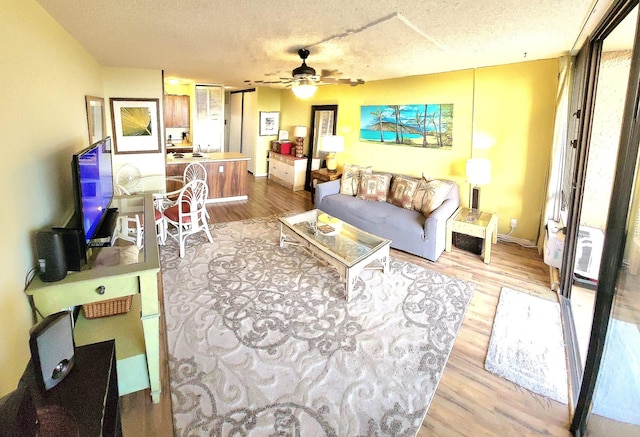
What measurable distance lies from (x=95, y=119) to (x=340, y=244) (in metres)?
2.96

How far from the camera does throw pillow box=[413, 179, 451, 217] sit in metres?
4.22

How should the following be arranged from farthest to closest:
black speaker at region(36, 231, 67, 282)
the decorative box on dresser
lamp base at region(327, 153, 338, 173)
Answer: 1. the decorative box on dresser
2. lamp base at region(327, 153, 338, 173)
3. black speaker at region(36, 231, 67, 282)

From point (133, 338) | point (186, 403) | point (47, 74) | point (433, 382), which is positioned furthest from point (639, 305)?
point (47, 74)

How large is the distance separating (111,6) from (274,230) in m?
3.20

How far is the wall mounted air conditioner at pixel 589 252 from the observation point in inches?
126

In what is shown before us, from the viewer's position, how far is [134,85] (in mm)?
4695

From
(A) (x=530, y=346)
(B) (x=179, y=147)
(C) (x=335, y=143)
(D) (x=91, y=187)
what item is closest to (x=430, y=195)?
(A) (x=530, y=346)

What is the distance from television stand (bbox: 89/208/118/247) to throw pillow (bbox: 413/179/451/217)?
3.39 meters

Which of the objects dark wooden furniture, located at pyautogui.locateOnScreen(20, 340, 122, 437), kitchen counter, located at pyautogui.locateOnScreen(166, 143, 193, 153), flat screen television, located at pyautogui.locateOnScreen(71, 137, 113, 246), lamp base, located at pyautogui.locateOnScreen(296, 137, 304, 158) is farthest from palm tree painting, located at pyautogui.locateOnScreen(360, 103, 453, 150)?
dark wooden furniture, located at pyautogui.locateOnScreen(20, 340, 122, 437)

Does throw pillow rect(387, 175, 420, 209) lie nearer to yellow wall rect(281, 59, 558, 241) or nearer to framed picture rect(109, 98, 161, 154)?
yellow wall rect(281, 59, 558, 241)

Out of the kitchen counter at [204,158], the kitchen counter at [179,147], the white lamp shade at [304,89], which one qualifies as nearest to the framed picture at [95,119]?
the kitchen counter at [204,158]

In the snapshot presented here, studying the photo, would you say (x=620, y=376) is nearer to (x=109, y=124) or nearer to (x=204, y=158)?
(x=109, y=124)

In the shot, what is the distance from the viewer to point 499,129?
14.0ft

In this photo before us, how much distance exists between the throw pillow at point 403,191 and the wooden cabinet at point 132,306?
10.9ft
